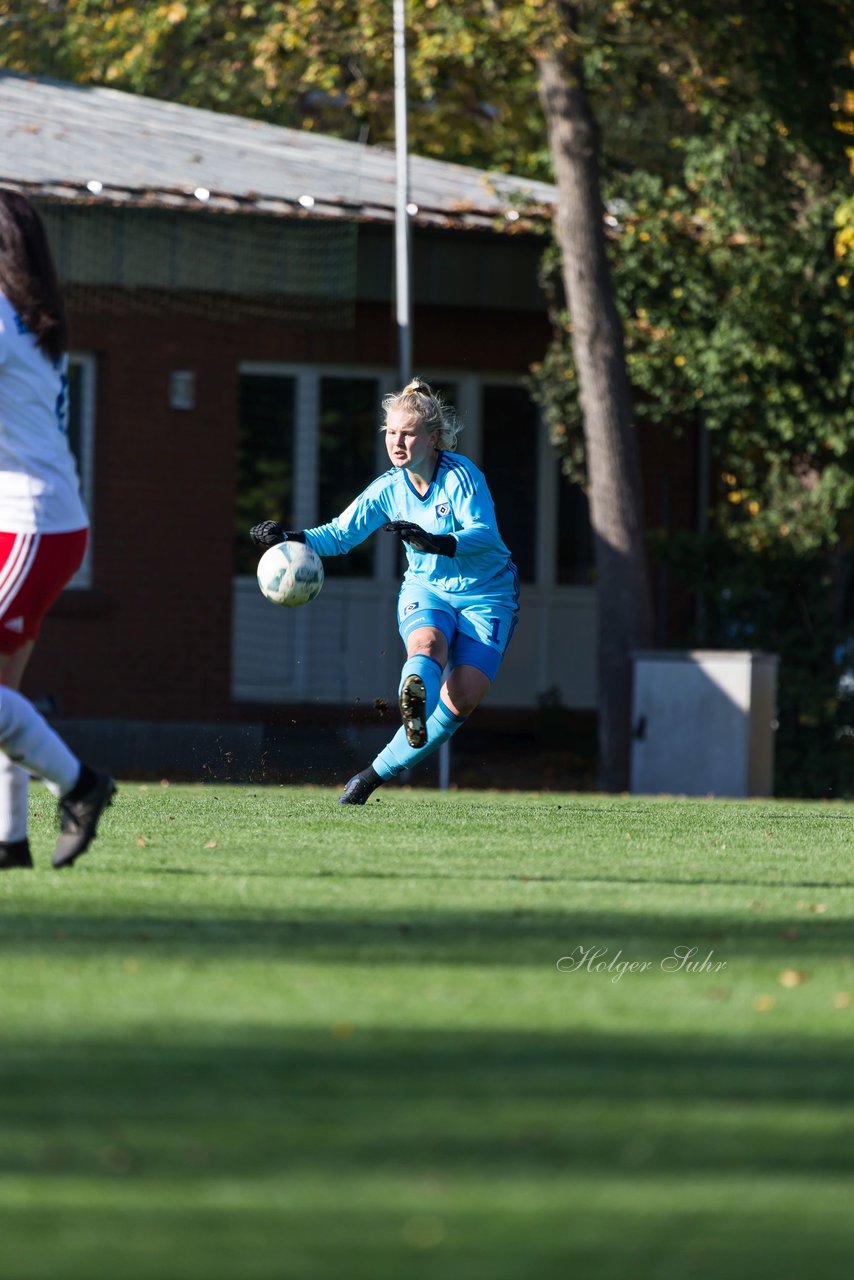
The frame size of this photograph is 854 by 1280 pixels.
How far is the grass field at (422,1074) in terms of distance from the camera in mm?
2863

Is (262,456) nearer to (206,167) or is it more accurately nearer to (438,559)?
(206,167)

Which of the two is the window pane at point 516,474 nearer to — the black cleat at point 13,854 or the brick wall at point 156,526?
the brick wall at point 156,526

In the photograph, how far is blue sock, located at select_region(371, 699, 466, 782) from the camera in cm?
932

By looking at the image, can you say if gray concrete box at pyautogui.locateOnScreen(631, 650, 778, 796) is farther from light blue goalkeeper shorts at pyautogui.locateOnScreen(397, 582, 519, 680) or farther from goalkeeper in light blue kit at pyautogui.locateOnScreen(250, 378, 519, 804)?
light blue goalkeeper shorts at pyautogui.locateOnScreen(397, 582, 519, 680)

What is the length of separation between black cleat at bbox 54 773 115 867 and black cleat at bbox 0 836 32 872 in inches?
11.0

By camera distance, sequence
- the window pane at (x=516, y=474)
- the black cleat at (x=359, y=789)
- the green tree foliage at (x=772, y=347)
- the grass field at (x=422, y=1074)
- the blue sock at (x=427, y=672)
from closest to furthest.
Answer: the grass field at (x=422, y=1074)
the blue sock at (x=427, y=672)
the black cleat at (x=359, y=789)
the green tree foliage at (x=772, y=347)
the window pane at (x=516, y=474)

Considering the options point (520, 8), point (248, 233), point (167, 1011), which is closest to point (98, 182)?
point (248, 233)

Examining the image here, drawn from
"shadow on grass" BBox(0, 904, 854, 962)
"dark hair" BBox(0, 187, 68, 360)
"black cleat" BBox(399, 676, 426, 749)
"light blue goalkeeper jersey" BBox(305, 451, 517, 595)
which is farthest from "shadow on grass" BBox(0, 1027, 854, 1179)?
"light blue goalkeeper jersey" BBox(305, 451, 517, 595)

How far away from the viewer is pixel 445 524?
940 centimetres

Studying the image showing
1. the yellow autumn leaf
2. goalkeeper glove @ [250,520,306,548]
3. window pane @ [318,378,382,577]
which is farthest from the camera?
window pane @ [318,378,382,577]

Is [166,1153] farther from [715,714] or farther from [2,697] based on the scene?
[715,714]

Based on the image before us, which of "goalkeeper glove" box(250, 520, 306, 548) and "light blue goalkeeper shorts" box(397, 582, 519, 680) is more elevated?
"goalkeeper glove" box(250, 520, 306, 548)

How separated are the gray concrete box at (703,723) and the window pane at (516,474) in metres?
4.61

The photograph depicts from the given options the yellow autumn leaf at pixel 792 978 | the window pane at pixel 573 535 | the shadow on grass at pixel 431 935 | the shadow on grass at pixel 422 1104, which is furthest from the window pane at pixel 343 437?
the shadow on grass at pixel 422 1104
